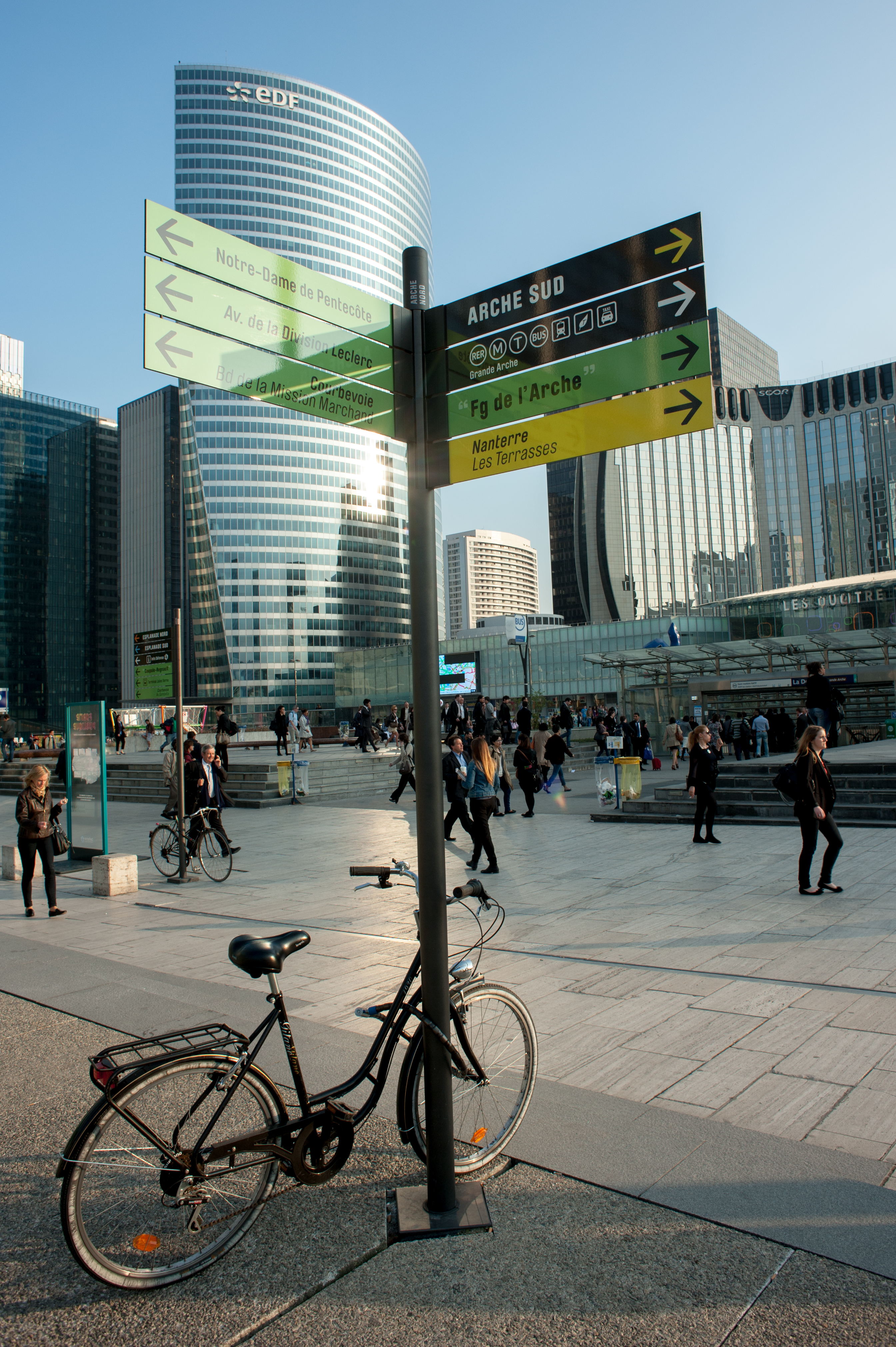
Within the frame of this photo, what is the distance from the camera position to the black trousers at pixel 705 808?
39.8 feet

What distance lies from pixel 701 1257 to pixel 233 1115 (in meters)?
1.56

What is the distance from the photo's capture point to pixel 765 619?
228ft

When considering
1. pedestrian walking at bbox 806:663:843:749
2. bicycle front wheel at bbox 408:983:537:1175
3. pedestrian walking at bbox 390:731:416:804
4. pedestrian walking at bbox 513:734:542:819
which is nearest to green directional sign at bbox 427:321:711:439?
bicycle front wheel at bbox 408:983:537:1175

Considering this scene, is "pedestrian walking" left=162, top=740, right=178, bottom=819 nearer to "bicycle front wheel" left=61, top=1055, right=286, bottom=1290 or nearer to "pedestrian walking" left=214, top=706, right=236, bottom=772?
A: "pedestrian walking" left=214, top=706, right=236, bottom=772

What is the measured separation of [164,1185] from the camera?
2.74 meters

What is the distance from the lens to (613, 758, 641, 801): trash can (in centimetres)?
1653

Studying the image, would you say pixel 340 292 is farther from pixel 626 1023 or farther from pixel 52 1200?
pixel 626 1023

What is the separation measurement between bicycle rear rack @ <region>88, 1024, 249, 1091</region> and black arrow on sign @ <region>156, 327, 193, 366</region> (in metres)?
2.25

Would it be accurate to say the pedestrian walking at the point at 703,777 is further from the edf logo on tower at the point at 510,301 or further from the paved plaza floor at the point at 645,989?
the edf logo on tower at the point at 510,301

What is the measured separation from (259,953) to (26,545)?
171 metres

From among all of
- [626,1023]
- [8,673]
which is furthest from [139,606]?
[626,1023]

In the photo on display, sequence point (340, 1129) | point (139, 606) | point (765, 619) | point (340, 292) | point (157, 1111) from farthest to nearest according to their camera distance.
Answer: point (139, 606) → point (765, 619) → point (340, 292) → point (340, 1129) → point (157, 1111)

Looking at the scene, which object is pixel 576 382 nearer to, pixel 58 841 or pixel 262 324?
pixel 262 324

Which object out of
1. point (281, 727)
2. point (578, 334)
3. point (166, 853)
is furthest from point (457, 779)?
point (281, 727)
